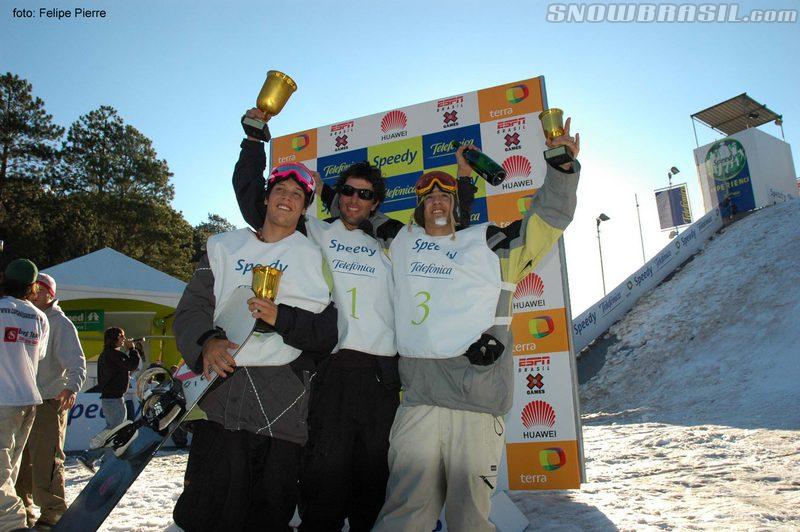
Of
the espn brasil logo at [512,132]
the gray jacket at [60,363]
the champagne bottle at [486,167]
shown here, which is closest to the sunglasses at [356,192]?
the champagne bottle at [486,167]

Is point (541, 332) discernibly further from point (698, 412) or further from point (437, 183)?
point (698, 412)

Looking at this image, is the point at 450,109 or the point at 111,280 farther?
the point at 111,280

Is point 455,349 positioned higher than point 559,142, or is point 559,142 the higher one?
point 559,142

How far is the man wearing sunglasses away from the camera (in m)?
2.39

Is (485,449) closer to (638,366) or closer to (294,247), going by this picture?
(294,247)

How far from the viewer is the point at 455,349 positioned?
2.40 metres

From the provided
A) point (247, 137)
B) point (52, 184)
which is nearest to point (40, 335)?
point (247, 137)

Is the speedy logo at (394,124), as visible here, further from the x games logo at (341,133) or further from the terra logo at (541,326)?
the terra logo at (541,326)

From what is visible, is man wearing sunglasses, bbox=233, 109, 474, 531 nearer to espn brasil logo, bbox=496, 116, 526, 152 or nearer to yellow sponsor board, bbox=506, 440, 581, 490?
yellow sponsor board, bbox=506, 440, 581, 490

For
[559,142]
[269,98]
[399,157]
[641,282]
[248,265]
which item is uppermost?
[641,282]

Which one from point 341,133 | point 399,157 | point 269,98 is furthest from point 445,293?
point 341,133

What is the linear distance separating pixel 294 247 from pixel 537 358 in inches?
117

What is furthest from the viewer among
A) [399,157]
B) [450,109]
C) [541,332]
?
[399,157]

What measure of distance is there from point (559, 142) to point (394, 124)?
9.87 feet
